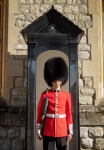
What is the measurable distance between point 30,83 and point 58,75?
44 cm

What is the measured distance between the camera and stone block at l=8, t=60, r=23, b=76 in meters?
5.09

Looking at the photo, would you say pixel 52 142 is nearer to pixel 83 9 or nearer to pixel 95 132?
pixel 95 132

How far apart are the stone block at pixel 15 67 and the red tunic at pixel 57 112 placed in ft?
4.18

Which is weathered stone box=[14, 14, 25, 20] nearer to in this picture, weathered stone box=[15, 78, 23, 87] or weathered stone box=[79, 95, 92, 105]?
weathered stone box=[15, 78, 23, 87]

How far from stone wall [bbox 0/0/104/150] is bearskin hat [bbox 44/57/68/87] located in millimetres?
994

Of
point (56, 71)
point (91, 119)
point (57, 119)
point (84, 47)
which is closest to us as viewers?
point (57, 119)

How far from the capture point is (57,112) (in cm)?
388

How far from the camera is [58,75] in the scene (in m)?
4.05

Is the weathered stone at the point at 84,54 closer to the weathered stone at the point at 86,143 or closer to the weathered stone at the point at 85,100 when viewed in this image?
the weathered stone at the point at 85,100

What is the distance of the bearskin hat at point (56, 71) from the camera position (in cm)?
405

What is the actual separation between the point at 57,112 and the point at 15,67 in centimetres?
152

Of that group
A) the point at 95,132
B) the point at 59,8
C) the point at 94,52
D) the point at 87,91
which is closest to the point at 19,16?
the point at 59,8

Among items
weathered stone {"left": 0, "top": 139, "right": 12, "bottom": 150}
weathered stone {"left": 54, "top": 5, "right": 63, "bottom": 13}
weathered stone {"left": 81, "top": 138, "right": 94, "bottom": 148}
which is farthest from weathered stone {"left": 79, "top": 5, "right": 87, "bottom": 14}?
weathered stone {"left": 0, "top": 139, "right": 12, "bottom": 150}

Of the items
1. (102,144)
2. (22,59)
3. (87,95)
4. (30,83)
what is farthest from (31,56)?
(102,144)
